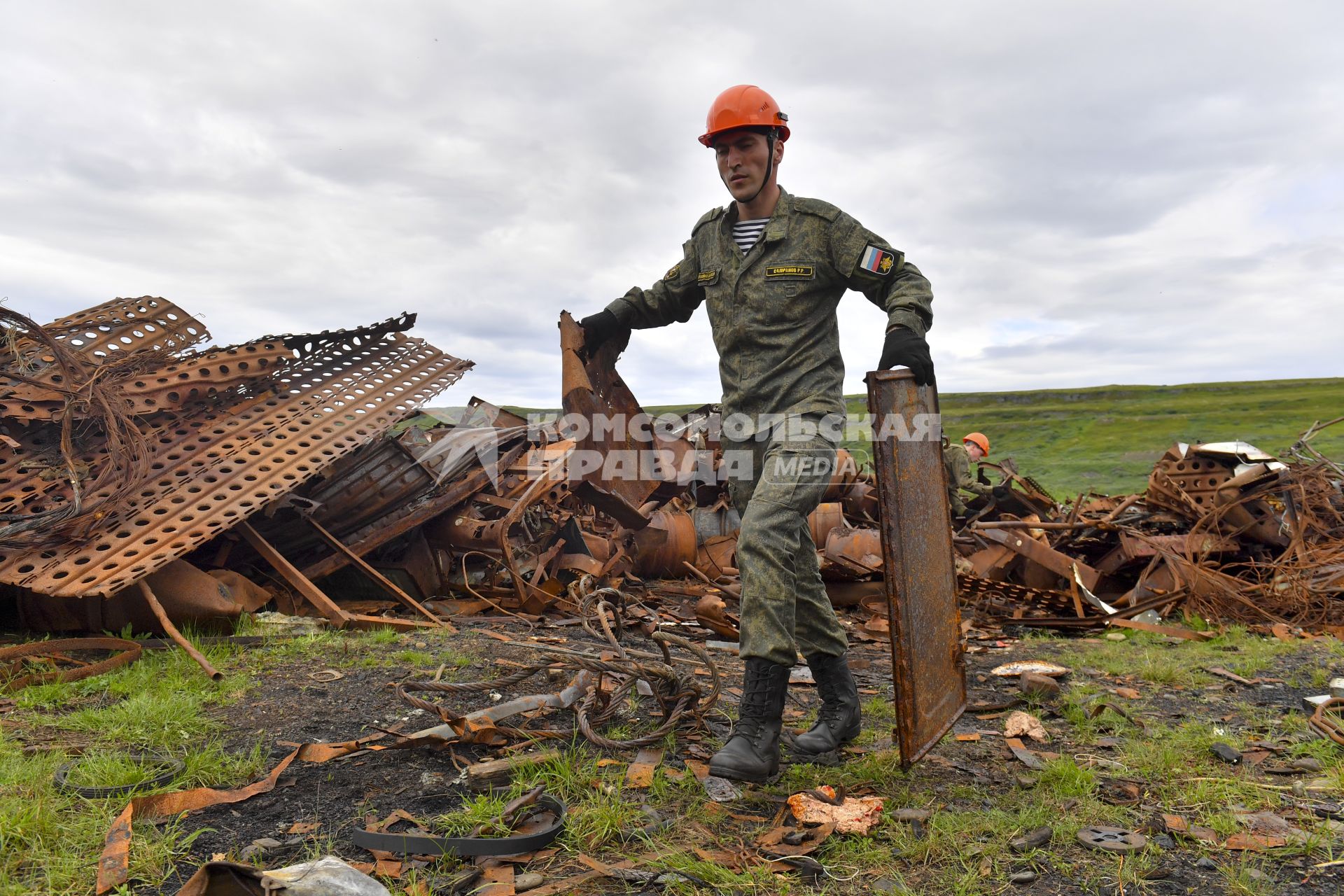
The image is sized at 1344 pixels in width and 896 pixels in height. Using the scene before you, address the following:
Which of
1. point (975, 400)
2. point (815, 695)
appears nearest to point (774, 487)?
point (815, 695)

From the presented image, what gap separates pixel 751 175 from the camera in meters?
3.28

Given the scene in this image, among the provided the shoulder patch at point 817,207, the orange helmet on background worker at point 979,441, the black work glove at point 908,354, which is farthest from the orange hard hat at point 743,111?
the orange helmet on background worker at point 979,441

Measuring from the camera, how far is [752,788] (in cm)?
277

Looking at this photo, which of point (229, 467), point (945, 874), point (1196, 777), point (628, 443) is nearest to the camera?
point (945, 874)

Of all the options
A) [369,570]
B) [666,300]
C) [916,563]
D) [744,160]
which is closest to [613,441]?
[666,300]

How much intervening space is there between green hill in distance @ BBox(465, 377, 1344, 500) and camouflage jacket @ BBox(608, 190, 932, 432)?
64.0 feet

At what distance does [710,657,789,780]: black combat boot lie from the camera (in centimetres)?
278

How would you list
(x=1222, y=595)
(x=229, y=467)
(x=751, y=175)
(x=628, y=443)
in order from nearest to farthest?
(x=751, y=175)
(x=229, y=467)
(x=628, y=443)
(x=1222, y=595)

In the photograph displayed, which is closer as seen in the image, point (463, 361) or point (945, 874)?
point (945, 874)

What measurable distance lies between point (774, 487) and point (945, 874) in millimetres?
1270

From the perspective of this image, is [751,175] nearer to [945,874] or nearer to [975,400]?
[945,874]

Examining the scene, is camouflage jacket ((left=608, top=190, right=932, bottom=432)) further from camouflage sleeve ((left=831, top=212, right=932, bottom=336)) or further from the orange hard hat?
the orange hard hat

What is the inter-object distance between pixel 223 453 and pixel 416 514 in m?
1.23

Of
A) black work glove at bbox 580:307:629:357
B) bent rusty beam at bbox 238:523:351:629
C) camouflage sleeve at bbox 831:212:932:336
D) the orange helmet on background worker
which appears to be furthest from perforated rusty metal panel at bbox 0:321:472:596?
the orange helmet on background worker
